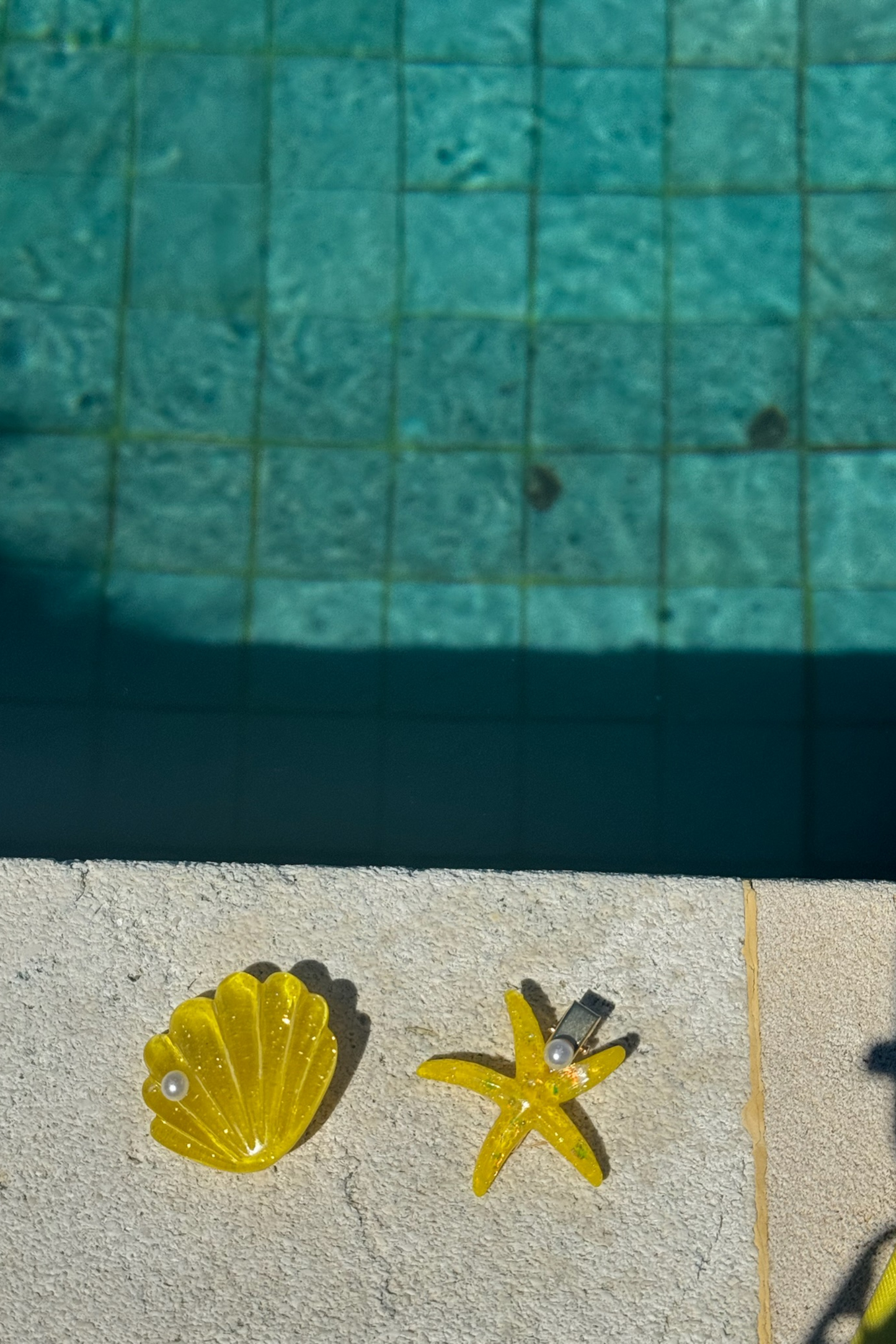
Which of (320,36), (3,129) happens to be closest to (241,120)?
(320,36)

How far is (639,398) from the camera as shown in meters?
3.16

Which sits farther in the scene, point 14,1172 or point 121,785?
point 121,785

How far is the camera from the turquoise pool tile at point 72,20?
3252 millimetres

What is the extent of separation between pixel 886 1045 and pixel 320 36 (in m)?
3.18

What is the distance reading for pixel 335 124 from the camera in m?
3.22

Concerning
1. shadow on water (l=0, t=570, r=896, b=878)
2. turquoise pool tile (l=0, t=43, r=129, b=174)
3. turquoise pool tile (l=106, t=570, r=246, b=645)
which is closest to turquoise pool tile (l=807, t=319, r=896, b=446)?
shadow on water (l=0, t=570, r=896, b=878)

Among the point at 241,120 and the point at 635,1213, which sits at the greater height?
the point at 241,120

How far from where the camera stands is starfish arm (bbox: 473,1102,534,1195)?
6.55 ft

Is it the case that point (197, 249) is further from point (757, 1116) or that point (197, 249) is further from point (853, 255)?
point (757, 1116)

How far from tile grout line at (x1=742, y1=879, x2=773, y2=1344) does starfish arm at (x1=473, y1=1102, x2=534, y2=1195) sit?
0.43 meters

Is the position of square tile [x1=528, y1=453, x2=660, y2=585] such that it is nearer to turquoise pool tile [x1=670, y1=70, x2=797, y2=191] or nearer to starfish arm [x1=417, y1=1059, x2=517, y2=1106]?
turquoise pool tile [x1=670, y1=70, x2=797, y2=191]

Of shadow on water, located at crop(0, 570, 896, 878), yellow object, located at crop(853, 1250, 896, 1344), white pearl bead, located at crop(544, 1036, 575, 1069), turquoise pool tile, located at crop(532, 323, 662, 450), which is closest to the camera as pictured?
yellow object, located at crop(853, 1250, 896, 1344)

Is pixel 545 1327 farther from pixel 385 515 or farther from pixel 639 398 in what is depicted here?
pixel 639 398

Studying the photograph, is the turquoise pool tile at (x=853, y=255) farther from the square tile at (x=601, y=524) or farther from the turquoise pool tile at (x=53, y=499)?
the turquoise pool tile at (x=53, y=499)
